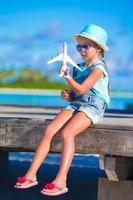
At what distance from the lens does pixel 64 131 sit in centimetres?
462

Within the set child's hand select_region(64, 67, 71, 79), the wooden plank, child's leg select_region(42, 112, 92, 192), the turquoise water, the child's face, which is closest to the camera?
child's leg select_region(42, 112, 92, 192)

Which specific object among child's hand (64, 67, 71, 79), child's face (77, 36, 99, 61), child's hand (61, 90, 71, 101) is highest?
child's face (77, 36, 99, 61)

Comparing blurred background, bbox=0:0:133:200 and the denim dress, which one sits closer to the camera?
the denim dress

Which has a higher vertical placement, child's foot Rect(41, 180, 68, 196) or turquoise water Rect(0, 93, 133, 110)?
turquoise water Rect(0, 93, 133, 110)

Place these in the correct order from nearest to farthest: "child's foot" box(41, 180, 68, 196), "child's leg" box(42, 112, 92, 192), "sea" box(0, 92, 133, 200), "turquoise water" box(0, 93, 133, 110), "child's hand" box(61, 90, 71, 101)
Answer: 1. "child's foot" box(41, 180, 68, 196)
2. "child's leg" box(42, 112, 92, 192)
3. "child's hand" box(61, 90, 71, 101)
4. "sea" box(0, 92, 133, 200)
5. "turquoise water" box(0, 93, 133, 110)

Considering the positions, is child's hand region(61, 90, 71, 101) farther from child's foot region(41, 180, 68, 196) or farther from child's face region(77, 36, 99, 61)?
child's foot region(41, 180, 68, 196)

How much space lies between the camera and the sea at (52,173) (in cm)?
1003

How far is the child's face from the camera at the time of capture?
15.8 feet

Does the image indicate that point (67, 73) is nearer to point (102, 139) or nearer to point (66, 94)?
point (66, 94)

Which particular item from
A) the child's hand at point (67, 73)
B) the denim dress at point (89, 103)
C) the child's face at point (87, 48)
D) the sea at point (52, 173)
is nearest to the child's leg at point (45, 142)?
the denim dress at point (89, 103)

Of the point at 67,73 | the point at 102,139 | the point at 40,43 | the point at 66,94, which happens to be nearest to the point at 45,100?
the point at 40,43

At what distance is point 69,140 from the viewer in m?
4.58

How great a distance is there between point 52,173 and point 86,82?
716 cm

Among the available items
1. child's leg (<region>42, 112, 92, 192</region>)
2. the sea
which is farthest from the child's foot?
the sea
